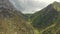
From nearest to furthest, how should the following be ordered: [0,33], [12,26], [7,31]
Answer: [0,33]
[7,31]
[12,26]

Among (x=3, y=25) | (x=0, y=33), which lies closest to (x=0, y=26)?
(x=3, y=25)

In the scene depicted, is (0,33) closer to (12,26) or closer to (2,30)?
(2,30)

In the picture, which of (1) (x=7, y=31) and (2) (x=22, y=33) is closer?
(1) (x=7, y=31)

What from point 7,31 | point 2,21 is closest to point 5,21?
point 2,21

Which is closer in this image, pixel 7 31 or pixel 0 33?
pixel 0 33

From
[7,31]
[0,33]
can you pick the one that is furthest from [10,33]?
[0,33]

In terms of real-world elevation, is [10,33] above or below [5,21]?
below

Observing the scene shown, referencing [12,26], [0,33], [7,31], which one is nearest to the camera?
[0,33]

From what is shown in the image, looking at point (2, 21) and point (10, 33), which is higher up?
point (2, 21)

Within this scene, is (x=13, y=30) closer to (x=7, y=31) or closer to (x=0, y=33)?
(x=7, y=31)
